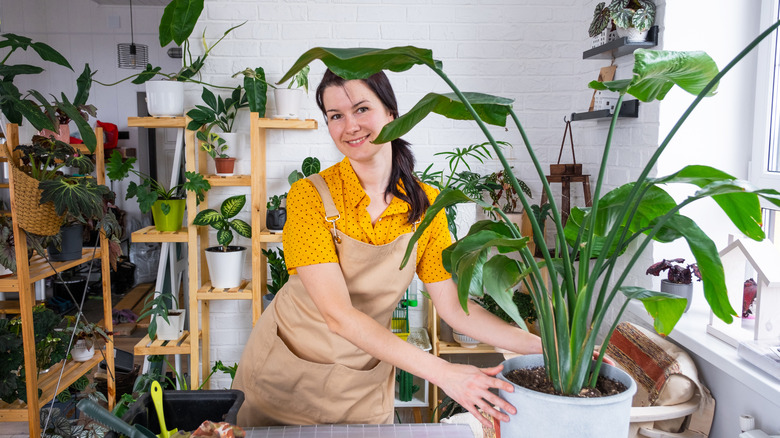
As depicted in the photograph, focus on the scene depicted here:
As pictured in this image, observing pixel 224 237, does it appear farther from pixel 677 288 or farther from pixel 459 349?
pixel 677 288

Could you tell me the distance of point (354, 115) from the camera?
137 centimetres

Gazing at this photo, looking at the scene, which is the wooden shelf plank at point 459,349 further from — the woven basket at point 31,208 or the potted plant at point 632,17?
the woven basket at point 31,208

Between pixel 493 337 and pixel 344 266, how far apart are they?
1.35ft

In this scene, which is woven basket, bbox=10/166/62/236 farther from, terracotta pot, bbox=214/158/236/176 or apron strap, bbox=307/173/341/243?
apron strap, bbox=307/173/341/243

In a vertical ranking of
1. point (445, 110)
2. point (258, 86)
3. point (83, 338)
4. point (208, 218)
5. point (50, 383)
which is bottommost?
point (50, 383)

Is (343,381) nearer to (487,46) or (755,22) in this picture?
(755,22)

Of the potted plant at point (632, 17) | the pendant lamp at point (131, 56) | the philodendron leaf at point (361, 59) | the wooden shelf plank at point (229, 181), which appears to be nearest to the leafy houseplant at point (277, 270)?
the wooden shelf plank at point (229, 181)

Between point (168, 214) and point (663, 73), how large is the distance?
2.40 metres

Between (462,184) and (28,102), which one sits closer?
(28,102)

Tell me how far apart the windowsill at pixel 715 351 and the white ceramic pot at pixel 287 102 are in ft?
5.47

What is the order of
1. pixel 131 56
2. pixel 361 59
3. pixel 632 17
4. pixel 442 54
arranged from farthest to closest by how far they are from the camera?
pixel 131 56, pixel 442 54, pixel 632 17, pixel 361 59

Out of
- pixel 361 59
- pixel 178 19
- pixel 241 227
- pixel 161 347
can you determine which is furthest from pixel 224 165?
pixel 361 59

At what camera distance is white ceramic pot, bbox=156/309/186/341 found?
112 inches

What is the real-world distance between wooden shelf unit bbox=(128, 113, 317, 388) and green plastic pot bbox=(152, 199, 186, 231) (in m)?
0.04
